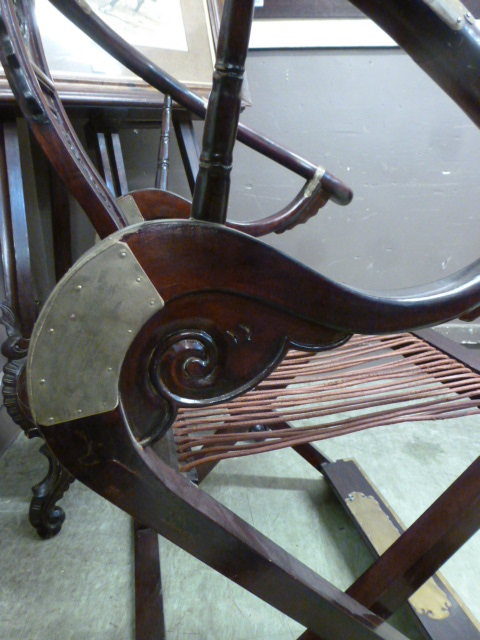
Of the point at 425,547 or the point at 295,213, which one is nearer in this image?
the point at 425,547

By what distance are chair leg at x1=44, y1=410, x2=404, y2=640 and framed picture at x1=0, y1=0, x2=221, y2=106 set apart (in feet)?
2.90

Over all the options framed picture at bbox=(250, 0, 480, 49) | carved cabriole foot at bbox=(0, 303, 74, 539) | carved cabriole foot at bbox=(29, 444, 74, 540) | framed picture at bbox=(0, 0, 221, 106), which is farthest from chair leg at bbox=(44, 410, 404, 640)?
framed picture at bbox=(250, 0, 480, 49)

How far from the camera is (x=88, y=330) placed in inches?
14.3

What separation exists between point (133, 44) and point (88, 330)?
111 cm

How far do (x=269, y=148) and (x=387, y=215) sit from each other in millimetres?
838

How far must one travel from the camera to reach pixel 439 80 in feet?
1.18

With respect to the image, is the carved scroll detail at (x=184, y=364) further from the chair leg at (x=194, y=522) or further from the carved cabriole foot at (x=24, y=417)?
the carved cabriole foot at (x=24, y=417)

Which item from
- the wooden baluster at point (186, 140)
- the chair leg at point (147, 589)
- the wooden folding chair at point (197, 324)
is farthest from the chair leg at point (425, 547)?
the wooden baluster at point (186, 140)

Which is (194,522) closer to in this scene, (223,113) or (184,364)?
(184,364)

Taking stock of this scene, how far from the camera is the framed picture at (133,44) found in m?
1.05

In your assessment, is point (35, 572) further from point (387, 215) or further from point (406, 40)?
point (387, 215)

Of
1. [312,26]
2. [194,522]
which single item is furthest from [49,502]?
[312,26]

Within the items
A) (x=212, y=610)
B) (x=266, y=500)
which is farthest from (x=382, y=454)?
(x=212, y=610)

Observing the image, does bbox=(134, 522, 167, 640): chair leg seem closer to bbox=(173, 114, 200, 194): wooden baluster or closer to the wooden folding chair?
the wooden folding chair
